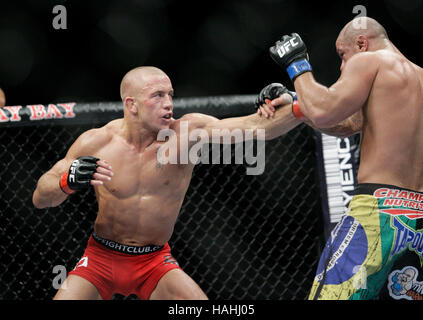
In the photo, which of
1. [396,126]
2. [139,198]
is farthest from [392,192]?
[139,198]

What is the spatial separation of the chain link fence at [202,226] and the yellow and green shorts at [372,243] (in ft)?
Answer: 3.83

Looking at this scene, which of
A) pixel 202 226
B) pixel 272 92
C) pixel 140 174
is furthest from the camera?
pixel 202 226

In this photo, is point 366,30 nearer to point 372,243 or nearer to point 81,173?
point 372,243

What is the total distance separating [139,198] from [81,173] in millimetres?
340

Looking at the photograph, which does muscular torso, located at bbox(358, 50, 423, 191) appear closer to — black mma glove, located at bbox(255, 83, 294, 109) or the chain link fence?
black mma glove, located at bbox(255, 83, 294, 109)

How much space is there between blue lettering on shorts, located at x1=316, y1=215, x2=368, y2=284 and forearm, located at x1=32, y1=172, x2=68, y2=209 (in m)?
1.09

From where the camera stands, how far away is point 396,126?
6.15 ft

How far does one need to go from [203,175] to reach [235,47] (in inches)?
49.5

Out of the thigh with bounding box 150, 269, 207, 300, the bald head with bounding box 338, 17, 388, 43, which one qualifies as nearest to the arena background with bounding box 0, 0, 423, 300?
the thigh with bounding box 150, 269, 207, 300

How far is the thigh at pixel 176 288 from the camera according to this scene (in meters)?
2.24

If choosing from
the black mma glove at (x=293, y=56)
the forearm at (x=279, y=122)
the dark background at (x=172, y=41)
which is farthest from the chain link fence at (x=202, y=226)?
the black mma glove at (x=293, y=56)

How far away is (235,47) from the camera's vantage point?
430 cm

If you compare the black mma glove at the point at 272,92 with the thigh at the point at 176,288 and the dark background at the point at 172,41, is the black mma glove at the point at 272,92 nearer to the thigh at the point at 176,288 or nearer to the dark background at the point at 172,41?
the thigh at the point at 176,288
